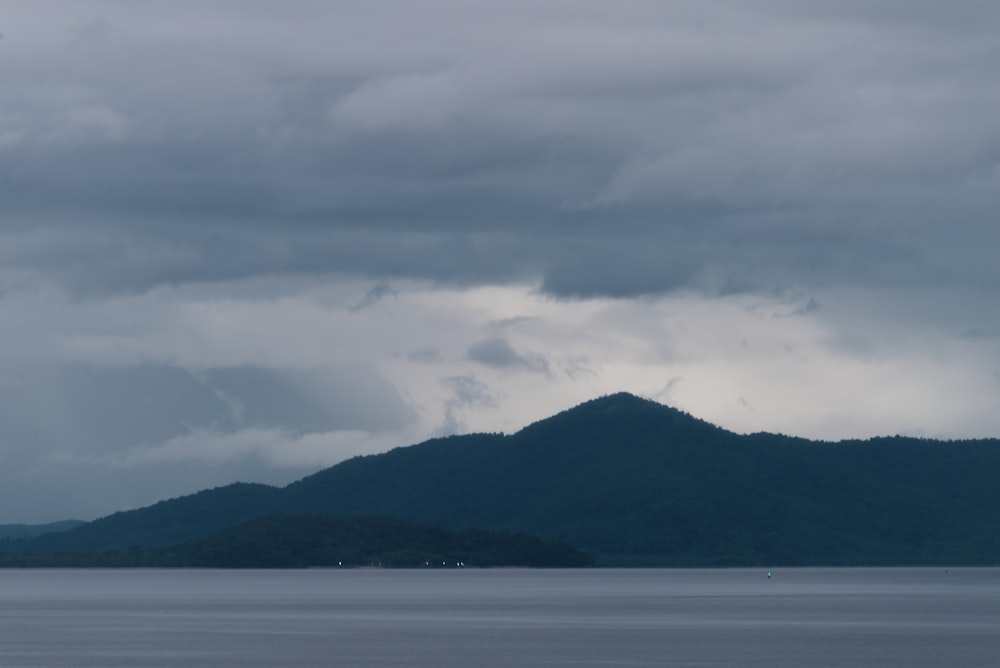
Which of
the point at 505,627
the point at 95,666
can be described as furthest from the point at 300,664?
the point at 505,627

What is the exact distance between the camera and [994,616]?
581ft

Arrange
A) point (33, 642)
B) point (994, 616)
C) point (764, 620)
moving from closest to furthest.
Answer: point (33, 642)
point (764, 620)
point (994, 616)

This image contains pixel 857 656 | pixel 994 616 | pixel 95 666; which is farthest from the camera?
pixel 994 616

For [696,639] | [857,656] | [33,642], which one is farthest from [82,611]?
[857,656]

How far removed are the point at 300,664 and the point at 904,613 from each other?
304 feet

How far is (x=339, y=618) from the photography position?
169250 millimetres

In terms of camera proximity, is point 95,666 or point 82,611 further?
point 82,611

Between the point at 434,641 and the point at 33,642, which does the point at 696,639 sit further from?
the point at 33,642

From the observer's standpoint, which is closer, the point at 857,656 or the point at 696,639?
the point at 857,656

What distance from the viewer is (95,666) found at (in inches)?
4181

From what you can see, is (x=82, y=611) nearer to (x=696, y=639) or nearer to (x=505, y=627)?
(x=505, y=627)

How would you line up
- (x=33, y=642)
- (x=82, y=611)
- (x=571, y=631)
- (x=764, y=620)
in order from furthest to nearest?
(x=82, y=611), (x=764, y=620), (x=571, y=631), (x=33, y=642)

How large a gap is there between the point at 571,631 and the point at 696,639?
1335 centimetres

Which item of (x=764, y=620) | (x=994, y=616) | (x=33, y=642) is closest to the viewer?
(x=33, y=642)
